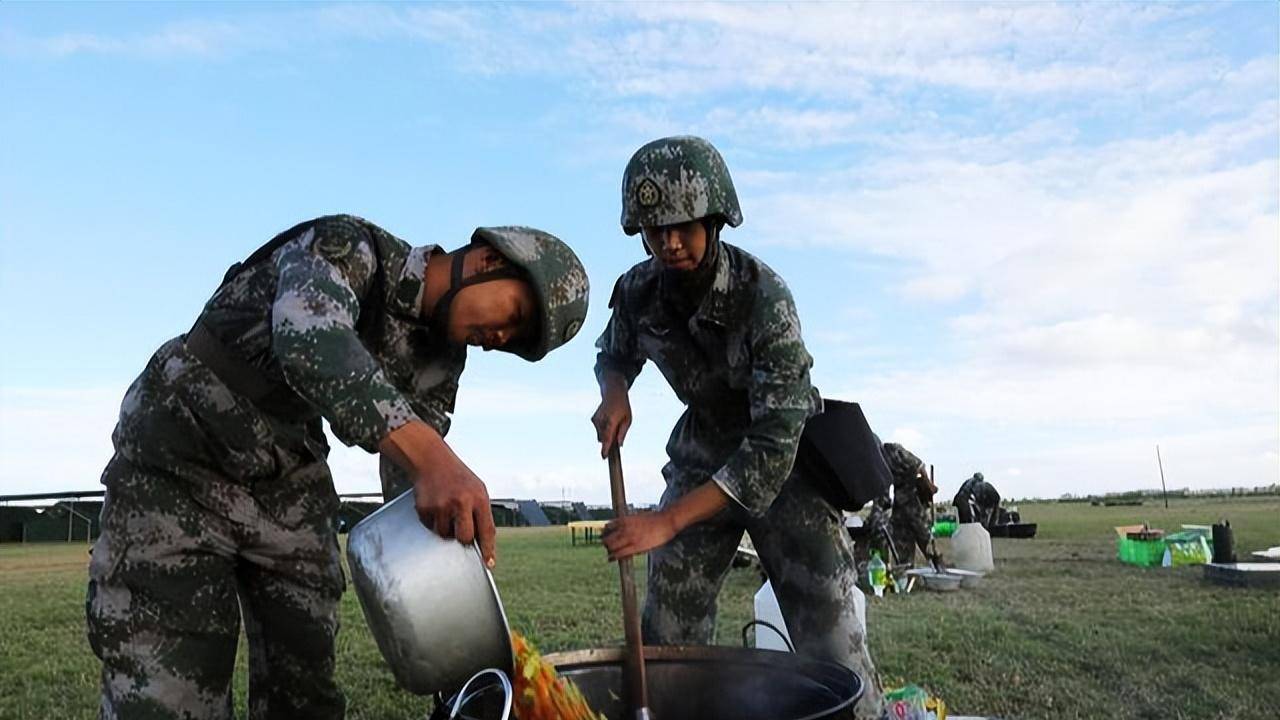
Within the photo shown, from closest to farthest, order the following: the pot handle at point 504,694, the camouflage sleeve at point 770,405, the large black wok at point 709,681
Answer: the pot handle at point 504,694
the large black wok at point 709,681
the camouflage sleeve at point 770,405

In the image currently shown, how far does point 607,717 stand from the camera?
306 cm

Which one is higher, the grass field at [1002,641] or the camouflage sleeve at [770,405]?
the camouflage sleeve at [770,405]

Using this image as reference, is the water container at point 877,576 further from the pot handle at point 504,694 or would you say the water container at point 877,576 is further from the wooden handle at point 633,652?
the pot handle at point 504,694

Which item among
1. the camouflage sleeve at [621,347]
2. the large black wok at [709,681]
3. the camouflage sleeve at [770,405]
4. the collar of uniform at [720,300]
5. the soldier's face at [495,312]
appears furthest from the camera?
the camouflage sleeve at [621,347]

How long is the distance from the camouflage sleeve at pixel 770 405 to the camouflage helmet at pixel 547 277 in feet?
3.11

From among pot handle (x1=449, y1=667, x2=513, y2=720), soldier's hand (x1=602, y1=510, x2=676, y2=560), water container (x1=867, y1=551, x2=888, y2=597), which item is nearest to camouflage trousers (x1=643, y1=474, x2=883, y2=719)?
soldier's hand (x1=602, y1=510, x2=676, y2=560)

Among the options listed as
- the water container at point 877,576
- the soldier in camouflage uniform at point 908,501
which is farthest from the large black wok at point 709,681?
the soldier in camouflage uniform at point 908,501

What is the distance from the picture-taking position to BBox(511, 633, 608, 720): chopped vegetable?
240 cm

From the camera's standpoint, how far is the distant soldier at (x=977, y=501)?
20.8 meters

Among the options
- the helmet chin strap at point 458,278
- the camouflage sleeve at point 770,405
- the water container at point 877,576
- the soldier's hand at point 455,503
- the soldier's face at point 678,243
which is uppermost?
the soldier's face at point 678,243

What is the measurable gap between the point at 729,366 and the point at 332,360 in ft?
5.94

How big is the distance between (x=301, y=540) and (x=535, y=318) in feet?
3.72

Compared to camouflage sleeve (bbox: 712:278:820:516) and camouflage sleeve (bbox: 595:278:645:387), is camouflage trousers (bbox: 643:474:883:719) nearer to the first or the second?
camouflage sleeve (bbox: 712:278:820:516)

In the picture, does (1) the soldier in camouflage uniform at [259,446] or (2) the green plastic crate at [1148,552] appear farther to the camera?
(2) the green plastic crate at [1148,552]
